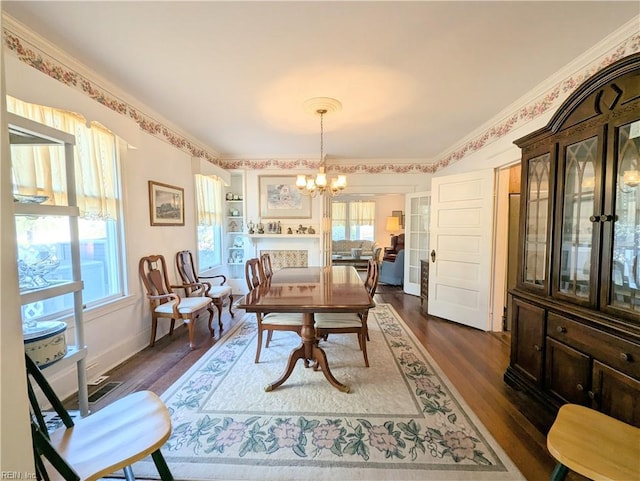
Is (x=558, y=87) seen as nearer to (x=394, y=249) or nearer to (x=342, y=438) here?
(x=342, y=438)

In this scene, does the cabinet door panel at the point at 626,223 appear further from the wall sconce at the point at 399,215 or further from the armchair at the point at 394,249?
the wall sconce at the point at 399,215

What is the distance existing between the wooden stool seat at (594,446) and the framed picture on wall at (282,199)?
13.9 feet

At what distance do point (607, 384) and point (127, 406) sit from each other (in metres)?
2.38

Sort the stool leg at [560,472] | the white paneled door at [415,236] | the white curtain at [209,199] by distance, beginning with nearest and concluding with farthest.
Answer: the stool leg at [560,472] → the white curtain at [209,199] → the white paneled door at [415,236]

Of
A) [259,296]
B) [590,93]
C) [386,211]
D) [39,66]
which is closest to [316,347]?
[259,296]

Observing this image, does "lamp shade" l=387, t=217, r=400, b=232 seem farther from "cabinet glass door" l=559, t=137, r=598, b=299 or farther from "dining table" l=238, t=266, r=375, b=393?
"cabinet glass door" l=559, t=137, r=598, b=299

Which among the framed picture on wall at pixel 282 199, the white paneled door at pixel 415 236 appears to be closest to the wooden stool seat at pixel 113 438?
the framed picture on wall at pixel 282 199

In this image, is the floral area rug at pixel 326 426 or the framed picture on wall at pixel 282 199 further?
the framed picture on wall at pixel 282 199

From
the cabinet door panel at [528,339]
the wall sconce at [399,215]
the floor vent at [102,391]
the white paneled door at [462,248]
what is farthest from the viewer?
the wall sconce at [399,215]

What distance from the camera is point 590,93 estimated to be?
1.53 metres

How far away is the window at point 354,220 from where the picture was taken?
9.44 meters

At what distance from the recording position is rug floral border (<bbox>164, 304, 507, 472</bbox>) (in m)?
1.49

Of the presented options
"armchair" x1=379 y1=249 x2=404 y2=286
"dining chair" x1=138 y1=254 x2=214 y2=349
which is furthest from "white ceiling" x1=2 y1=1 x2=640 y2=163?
"armchair" x1=379 y1=249 x2=404 y2=286

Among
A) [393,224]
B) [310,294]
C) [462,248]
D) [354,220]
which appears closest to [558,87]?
[462,248]
